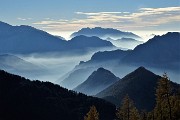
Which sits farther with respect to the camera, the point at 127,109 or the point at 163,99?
the point at 127,109

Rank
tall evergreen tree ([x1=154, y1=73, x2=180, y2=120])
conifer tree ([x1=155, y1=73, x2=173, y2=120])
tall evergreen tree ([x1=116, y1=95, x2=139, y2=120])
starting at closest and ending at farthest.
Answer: conifer tree ([x1=155, y1=73, x2=173, y2=120]) < tall evergreen tree ([x1=154, y1=73, x2=180, y2=120]) < tall evergreen tree ([x1=116, y1=95, x2=139, y2=120])

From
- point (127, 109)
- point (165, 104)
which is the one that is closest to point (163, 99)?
point (165, 104)

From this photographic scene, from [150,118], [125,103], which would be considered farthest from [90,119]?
[150,118]

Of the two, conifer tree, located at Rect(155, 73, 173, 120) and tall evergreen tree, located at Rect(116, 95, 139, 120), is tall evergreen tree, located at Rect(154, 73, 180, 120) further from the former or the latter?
tall evergreen tree, located at Rect(116, 95, 139, 120)

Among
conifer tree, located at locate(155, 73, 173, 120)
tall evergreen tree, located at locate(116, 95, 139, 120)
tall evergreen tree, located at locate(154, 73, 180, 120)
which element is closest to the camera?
conifer tree, located at locate(155, 73, 173, 120)

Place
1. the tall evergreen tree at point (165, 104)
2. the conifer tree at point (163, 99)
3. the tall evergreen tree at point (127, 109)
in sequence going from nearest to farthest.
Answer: the conifer tree at point (163, 99) < the tall evergreen tree at point (165, 104) < the tall evergreen tree at point (127, 109)

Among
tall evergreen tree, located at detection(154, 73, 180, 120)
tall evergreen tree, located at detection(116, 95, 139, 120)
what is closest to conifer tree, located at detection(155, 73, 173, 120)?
tall evergreen tree, located at detection(154, 73, 180, 120)

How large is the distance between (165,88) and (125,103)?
18.6 metres

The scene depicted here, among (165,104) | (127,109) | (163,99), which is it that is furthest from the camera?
(127,109)

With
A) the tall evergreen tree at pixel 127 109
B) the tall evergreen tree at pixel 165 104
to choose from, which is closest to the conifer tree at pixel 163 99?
Answer: the tall evergreen tree at pixel 165 104

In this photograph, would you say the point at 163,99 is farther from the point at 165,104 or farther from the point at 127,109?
the point at 127,109

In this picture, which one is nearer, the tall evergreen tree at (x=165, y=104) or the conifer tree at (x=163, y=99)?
the conifer tree at (x=163, y=99)

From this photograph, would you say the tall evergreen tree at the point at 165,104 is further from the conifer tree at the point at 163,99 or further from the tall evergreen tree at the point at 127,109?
the tall evergreen tree at the point at 127,109

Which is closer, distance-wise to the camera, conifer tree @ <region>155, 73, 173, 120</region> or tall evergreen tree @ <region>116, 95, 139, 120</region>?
conifer tree @ <region>155, 73, 173, 120</region>
